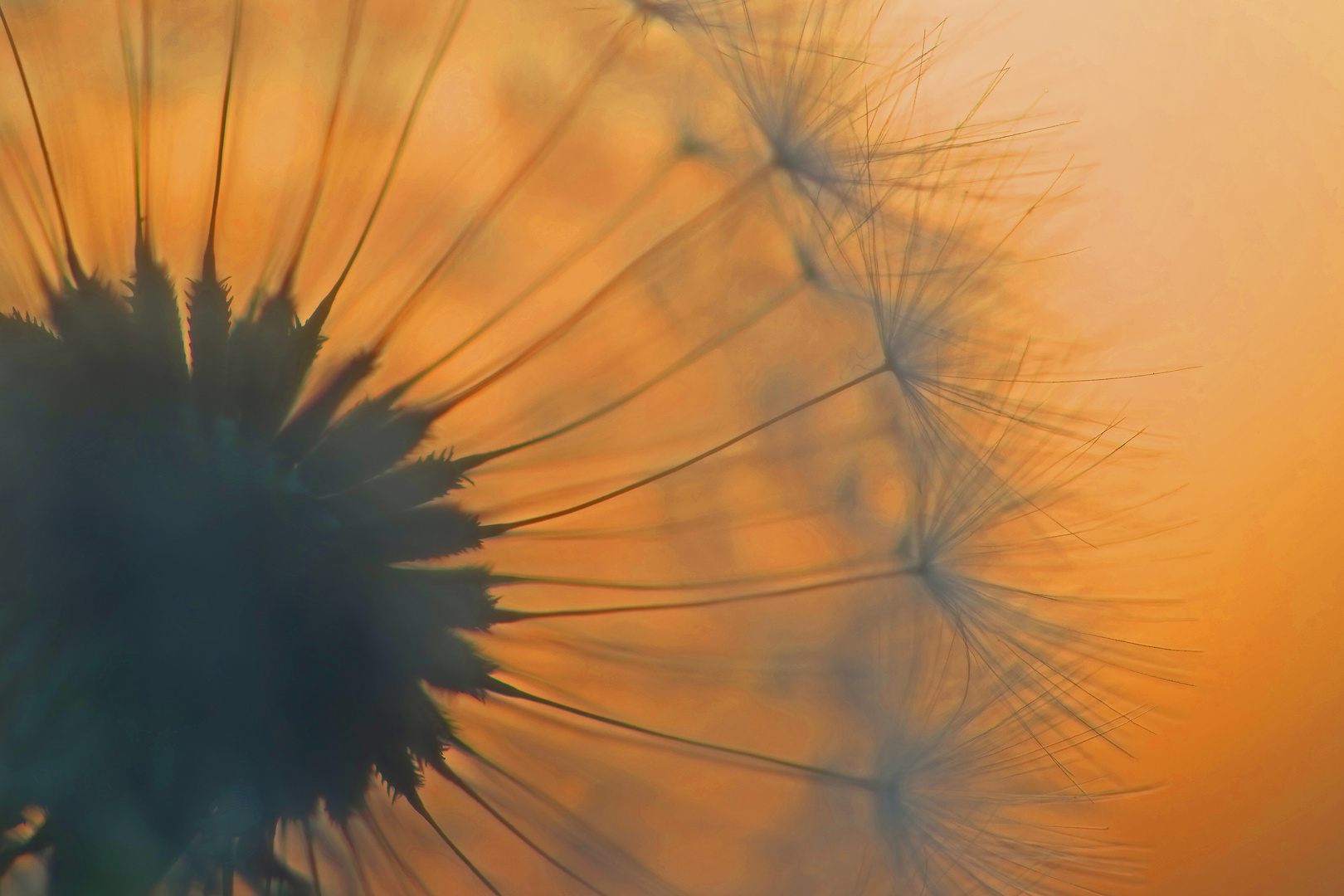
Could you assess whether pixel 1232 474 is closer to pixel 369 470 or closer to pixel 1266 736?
pixel 1266 736

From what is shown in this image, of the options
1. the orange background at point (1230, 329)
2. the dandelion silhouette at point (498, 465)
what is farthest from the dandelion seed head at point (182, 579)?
the orange background at point (1230, 329)

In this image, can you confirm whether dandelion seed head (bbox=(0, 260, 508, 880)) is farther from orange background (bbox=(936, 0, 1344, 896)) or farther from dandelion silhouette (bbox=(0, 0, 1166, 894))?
orange background (bbox=(936, 0, 1344, 896))

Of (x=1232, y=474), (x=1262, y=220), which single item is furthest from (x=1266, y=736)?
(x=1262, y=220)

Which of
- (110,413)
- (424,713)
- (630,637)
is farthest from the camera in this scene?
(630,637)

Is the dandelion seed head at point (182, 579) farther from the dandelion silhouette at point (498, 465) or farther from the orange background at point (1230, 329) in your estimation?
the orange background at point (1230, 329)

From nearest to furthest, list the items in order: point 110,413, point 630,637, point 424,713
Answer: point 110,413
point 424,713
point 630,637

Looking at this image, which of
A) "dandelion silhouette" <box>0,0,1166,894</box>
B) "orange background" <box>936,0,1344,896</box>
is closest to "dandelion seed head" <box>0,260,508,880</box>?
"dandelion silhouette" <box>0,0,1166,894</box>

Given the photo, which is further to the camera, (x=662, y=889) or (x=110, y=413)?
(x=662, y=889)
